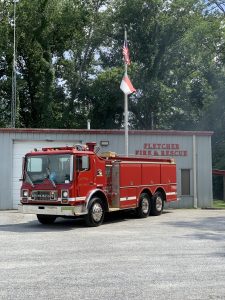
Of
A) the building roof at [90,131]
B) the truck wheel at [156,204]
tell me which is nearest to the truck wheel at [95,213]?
the truck wheel at [156,204]

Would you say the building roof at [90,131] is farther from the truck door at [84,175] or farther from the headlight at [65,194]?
the headlight at [65,194]

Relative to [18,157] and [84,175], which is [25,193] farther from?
[18,157]

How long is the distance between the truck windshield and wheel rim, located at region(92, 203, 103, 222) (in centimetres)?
134

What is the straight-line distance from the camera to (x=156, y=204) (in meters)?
18.7

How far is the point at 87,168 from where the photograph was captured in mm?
14938

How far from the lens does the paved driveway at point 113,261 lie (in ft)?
23.2

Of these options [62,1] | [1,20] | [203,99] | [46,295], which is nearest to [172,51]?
[203,99]

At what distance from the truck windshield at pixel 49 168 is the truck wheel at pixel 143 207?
417 cm

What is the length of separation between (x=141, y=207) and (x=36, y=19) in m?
26.3

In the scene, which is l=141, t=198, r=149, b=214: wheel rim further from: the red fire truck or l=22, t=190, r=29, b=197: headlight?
l=22, t=190, r=29, b=197: headlight

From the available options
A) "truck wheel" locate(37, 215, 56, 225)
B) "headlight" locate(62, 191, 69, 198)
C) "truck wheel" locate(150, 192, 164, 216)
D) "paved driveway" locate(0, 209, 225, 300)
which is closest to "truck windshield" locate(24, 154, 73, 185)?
"headlight" locate(62, 191, 69, 198)

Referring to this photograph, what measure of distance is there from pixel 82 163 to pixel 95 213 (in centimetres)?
164

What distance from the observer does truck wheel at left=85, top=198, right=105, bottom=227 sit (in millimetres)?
14827

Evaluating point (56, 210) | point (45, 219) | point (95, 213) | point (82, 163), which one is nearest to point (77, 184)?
point (82, 163)
